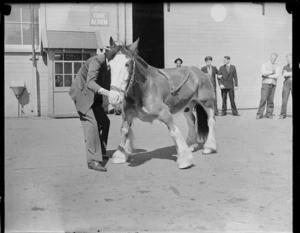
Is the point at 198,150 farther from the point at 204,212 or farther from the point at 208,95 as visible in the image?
the point at 204,212

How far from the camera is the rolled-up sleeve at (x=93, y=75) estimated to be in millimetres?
4473

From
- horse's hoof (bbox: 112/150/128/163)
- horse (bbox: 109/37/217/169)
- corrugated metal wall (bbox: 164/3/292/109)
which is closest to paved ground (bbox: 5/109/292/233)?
horse's hoof (bbox: 112/150/128/163)

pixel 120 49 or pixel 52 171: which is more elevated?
pixel 120 49

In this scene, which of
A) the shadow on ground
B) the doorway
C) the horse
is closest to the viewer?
the horse

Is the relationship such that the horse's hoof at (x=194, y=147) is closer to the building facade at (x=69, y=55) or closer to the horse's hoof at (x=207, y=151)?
the horse's hoof at (x=207, y=151)

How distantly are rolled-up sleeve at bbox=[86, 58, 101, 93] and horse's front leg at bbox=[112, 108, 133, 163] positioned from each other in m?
0.63

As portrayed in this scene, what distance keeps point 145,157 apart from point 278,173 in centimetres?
190

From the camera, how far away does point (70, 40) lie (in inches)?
419

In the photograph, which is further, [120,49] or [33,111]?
[33,111]

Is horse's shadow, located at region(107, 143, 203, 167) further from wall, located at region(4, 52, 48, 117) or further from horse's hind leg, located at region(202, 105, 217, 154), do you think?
wall, located at region(4, 52, 48, 117)

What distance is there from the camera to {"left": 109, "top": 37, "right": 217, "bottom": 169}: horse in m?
4.25

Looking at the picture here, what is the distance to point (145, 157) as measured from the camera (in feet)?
18.0

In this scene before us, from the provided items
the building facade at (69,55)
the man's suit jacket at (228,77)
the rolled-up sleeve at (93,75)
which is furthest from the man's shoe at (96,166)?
the man's suit jacket at (228,77)
